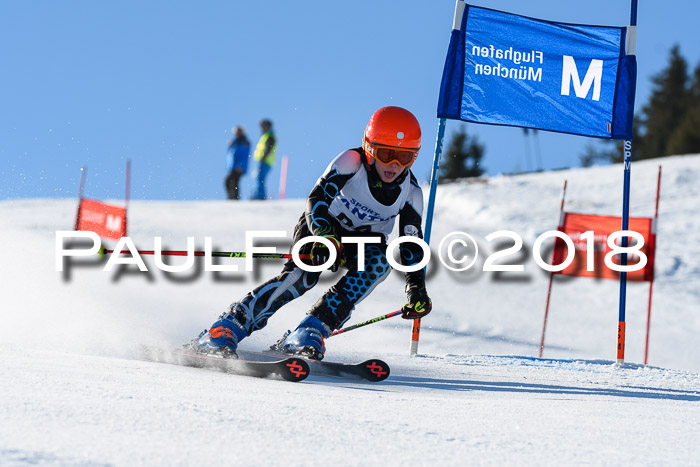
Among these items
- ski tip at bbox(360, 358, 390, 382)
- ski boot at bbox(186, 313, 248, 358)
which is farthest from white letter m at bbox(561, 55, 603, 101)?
ski boot at bbox(186, 313, 248, 358)

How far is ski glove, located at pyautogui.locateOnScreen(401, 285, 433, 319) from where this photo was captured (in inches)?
175

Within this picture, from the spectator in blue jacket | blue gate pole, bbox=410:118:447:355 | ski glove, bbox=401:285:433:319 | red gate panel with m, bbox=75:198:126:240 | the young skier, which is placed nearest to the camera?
the young skier

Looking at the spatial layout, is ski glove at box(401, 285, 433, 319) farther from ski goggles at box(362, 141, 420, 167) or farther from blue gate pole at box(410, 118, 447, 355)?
blue gate pole at box(410, 118, 447, 355)

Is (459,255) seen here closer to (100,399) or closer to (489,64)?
(489,64)

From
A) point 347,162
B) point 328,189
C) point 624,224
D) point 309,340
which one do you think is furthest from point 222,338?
point 624,224

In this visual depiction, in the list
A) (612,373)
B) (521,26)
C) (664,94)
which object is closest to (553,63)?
(521,26)

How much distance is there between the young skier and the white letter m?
6.86ft

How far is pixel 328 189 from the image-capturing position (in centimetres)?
443

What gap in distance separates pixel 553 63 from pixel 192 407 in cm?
462

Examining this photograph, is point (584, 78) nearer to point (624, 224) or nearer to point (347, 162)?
point (624, 224)

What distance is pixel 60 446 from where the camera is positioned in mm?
1842

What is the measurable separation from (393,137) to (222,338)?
4.77ft

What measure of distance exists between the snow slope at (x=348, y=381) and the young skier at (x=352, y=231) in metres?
0.50

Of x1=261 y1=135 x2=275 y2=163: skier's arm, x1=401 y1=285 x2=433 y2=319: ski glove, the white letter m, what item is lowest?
x1=401 y1=285 x2=433 y2=319: ski glove
